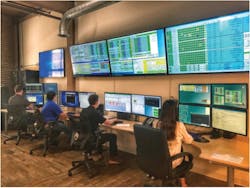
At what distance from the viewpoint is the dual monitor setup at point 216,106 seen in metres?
2.29

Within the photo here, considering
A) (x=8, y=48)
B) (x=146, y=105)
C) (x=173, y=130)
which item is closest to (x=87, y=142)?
(x=146, y=105)

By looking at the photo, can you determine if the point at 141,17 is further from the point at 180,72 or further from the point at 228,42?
the point at 228,42

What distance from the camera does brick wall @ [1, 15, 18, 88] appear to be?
21.4 feet

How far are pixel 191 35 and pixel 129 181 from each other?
6.84ft

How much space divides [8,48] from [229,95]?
21.3ft

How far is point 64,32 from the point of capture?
15.1ft

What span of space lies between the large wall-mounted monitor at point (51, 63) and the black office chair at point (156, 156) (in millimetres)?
3591

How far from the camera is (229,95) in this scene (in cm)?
241

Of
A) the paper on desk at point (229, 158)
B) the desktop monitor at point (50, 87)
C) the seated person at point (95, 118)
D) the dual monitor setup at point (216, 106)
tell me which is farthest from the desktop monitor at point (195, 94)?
the desktop monitor at point (50, 87)

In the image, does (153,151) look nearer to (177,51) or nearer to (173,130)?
(173,130)

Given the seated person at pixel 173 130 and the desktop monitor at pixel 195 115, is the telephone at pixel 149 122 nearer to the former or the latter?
the desktop monitor at pixel 195 115

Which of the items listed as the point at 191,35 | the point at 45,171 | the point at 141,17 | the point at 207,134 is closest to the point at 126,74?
the point at 141,17

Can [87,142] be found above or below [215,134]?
below

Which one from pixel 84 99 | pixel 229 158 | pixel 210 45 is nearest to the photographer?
pixel 229 158
